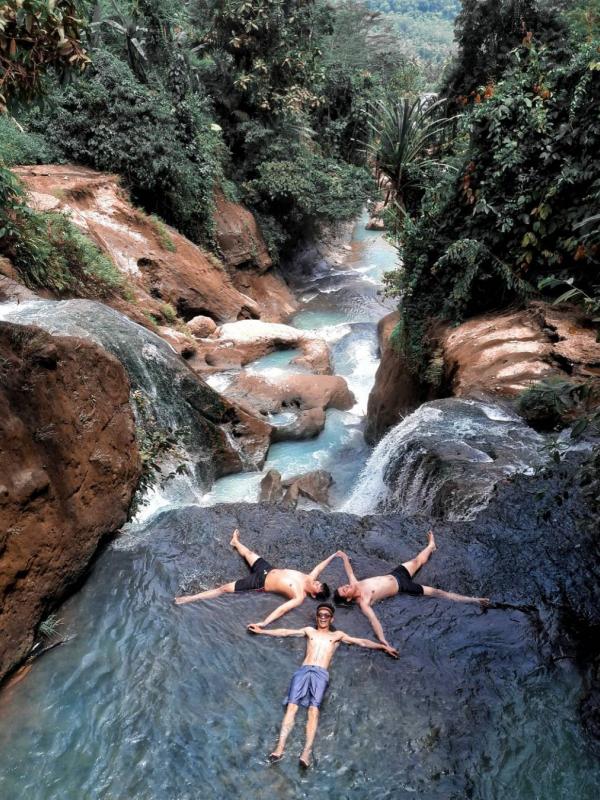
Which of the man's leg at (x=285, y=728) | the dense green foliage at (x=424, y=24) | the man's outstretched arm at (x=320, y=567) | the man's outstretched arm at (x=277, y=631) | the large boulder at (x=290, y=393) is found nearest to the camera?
the man's leg at (x=285, y=728)

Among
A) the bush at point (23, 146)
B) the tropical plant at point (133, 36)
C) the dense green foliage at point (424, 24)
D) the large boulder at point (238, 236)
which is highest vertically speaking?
the dense green foliage at point (424, 24)

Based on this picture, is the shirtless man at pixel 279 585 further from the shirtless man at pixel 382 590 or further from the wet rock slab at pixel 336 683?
the shirtless man at pixel 382 590

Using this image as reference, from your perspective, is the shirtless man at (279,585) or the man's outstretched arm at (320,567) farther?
the man's outstretched arm at (320,567)

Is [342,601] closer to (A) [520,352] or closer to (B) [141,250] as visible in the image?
(A) [520,352]

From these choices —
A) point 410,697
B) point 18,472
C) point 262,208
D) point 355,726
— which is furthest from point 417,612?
point 262,208

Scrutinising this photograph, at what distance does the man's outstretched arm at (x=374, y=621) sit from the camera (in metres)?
4.78

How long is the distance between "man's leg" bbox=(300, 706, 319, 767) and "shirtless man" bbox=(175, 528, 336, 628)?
1033 millimetres

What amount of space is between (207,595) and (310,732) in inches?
66.1

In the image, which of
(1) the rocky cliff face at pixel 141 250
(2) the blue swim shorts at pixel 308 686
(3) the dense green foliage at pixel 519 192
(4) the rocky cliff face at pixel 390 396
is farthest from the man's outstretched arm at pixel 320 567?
(1) the rocky cliff face at pixel 141 250

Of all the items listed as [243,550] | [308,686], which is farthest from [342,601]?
[243,550]

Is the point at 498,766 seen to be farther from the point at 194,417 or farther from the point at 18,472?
the point at 194,417

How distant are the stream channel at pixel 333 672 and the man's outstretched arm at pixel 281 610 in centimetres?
8

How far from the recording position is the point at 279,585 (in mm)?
5332

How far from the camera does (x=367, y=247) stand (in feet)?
84.4
